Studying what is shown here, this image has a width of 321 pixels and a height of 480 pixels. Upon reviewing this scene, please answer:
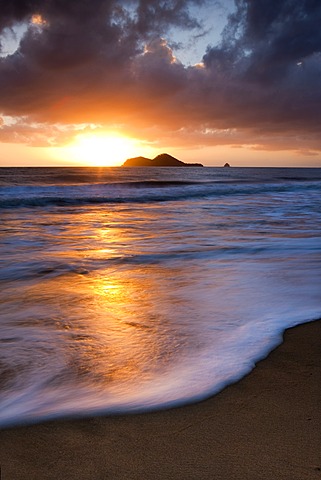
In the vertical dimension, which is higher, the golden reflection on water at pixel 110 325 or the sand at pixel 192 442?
the sand at pixel 192 442

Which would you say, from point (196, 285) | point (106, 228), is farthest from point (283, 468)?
point (106, 228)

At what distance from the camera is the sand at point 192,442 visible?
153 centimetres

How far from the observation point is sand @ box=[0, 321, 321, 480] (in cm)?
153

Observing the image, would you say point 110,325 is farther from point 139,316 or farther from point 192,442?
point 192,442

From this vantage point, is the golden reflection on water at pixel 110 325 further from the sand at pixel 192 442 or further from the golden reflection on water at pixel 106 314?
the sand at pixel 192 442

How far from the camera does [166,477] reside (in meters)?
1.50

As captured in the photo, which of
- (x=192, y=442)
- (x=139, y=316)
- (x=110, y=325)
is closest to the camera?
(x=192, y=442)

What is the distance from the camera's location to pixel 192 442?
5.61 ft

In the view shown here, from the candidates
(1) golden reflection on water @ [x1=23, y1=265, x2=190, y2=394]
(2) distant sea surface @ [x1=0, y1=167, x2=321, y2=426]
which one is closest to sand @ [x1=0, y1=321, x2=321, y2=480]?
(2) distant sea surface @ [x1=0, y1=167, x2=321, y2=426]

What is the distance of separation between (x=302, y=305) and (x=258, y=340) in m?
1.04

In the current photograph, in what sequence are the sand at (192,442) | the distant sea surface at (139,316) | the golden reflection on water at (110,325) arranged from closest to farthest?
the sand at (192,442) < the distant sea surface at (139,316) < the golden reflection on water at (110,325)

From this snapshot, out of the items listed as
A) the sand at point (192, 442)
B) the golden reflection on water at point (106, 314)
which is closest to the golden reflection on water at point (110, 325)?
the golden reflection on water at point (106, 314)

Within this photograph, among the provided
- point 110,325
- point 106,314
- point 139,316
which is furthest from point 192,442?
point 106,314

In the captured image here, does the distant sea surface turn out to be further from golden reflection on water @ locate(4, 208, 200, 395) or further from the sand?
the sand
